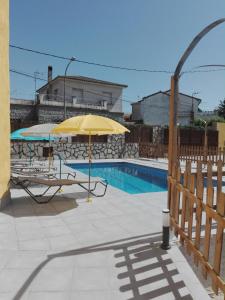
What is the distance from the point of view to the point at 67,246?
4.14 meters

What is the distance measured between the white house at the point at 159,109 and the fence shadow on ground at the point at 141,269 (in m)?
34.7

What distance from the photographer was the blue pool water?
1155cm

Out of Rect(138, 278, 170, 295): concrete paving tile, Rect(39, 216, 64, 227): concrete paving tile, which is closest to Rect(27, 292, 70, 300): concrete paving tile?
Rect(138, 278, 170, 295): concrete paving tile

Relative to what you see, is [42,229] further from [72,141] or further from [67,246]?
[72,141]

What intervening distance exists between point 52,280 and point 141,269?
109 centimetres

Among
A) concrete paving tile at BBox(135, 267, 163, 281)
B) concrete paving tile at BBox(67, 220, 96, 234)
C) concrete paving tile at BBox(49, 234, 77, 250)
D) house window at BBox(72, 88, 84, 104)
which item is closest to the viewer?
concrete paving tile at BBox(135, 267, 163, 281)

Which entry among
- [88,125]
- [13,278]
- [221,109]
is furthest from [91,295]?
[221,109]

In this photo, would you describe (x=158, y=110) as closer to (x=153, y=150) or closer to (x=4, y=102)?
(x=153, y=150)

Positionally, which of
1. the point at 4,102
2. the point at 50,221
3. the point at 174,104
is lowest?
the point at 50,221

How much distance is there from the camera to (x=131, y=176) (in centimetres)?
1425

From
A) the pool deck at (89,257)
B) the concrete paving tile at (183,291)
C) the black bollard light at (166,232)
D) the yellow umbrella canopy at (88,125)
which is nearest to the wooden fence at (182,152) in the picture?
the yellow umbrella canopy at (88,125)

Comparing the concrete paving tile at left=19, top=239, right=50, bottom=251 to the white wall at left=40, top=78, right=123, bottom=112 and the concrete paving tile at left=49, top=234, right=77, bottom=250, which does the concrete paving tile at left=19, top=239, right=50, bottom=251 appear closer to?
the concrete paving tile at left=49, top=234, right=77, bottom=250

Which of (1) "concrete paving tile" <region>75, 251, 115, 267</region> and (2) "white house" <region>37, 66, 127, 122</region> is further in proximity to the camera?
(2) "white house" <region>37, 66, 127, 122</region>

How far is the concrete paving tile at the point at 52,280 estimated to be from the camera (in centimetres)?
299
